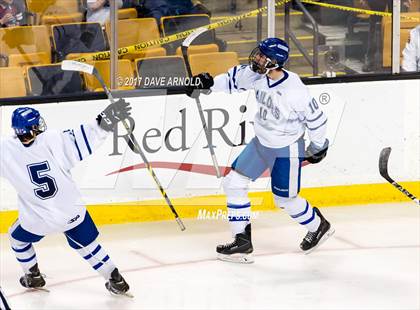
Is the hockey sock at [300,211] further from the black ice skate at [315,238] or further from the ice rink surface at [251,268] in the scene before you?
the ice rink surface at [251,268]

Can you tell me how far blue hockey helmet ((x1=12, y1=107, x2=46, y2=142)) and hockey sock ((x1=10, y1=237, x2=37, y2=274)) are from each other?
0.57 metres

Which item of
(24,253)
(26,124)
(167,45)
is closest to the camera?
(26,124)

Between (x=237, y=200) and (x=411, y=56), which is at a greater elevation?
(x=411, y=56)

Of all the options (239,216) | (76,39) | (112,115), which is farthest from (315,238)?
(76,39)

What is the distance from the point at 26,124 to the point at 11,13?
5.35ft

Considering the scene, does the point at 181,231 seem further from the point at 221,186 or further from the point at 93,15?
the point at 93,15

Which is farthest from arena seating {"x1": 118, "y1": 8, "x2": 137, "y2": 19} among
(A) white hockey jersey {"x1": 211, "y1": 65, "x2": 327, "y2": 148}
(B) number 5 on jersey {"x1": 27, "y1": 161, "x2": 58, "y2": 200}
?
(B) number 5 on jersey {"x1": 27, "y1": 161, "x2": 58, "y2": 200}

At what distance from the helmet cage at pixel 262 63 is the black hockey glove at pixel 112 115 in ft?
3.52

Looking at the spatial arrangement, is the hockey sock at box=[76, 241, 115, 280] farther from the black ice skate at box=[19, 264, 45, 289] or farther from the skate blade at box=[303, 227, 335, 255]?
the skate blade at box=[303, 227, 335, 255]

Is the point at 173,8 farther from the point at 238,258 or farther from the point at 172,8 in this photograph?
the point at 238,258

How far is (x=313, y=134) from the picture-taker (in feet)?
22.3

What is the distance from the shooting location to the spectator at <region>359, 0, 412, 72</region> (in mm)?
8141

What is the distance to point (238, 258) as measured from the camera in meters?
7.00

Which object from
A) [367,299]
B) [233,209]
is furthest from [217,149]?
[367,299]
